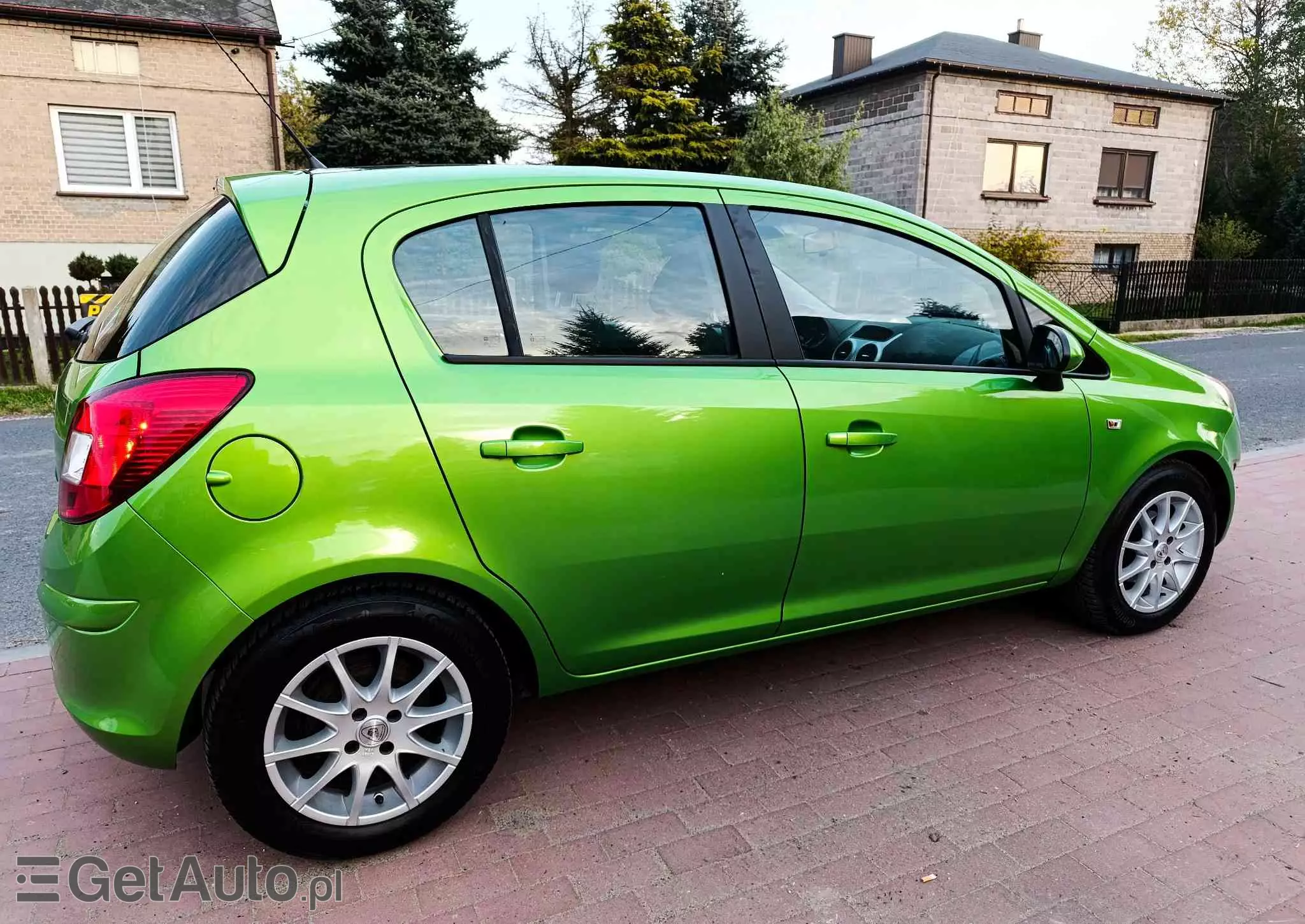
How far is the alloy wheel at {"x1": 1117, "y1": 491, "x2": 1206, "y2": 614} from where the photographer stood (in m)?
3.55

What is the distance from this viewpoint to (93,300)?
9.17 metres

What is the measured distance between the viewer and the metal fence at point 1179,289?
17359 mm

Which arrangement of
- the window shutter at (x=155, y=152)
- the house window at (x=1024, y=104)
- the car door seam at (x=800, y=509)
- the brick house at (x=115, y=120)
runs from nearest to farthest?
the car door seam at (x=800, y=509) < the brick house at (x=115, y=120) < the window shutter at (x=155, y=152) < the house window at (x=1024, y=104)

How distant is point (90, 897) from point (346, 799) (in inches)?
25.4

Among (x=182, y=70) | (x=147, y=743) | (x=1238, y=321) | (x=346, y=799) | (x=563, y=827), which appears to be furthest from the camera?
(x=1238, y=321)

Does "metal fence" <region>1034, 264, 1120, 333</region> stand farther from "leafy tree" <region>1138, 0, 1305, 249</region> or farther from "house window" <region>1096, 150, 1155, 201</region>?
"leafy tree" <region>1138, 0, 1305, 249</region>

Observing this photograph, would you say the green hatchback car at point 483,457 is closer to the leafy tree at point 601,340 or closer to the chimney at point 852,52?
the leafy tree at point 601,340

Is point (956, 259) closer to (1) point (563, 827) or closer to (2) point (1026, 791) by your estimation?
(2) point (1026, 791)

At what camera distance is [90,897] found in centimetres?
215

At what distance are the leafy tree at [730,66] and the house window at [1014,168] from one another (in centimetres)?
626

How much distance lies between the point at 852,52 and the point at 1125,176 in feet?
28.5

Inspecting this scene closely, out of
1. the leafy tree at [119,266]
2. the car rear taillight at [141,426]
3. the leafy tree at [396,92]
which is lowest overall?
the leafy tree at [119,266]

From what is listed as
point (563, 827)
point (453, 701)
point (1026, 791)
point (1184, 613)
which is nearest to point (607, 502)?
point (453, 701)

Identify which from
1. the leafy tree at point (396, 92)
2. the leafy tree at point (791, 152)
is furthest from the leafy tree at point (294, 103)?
the leafy tree at point (791, 152)
